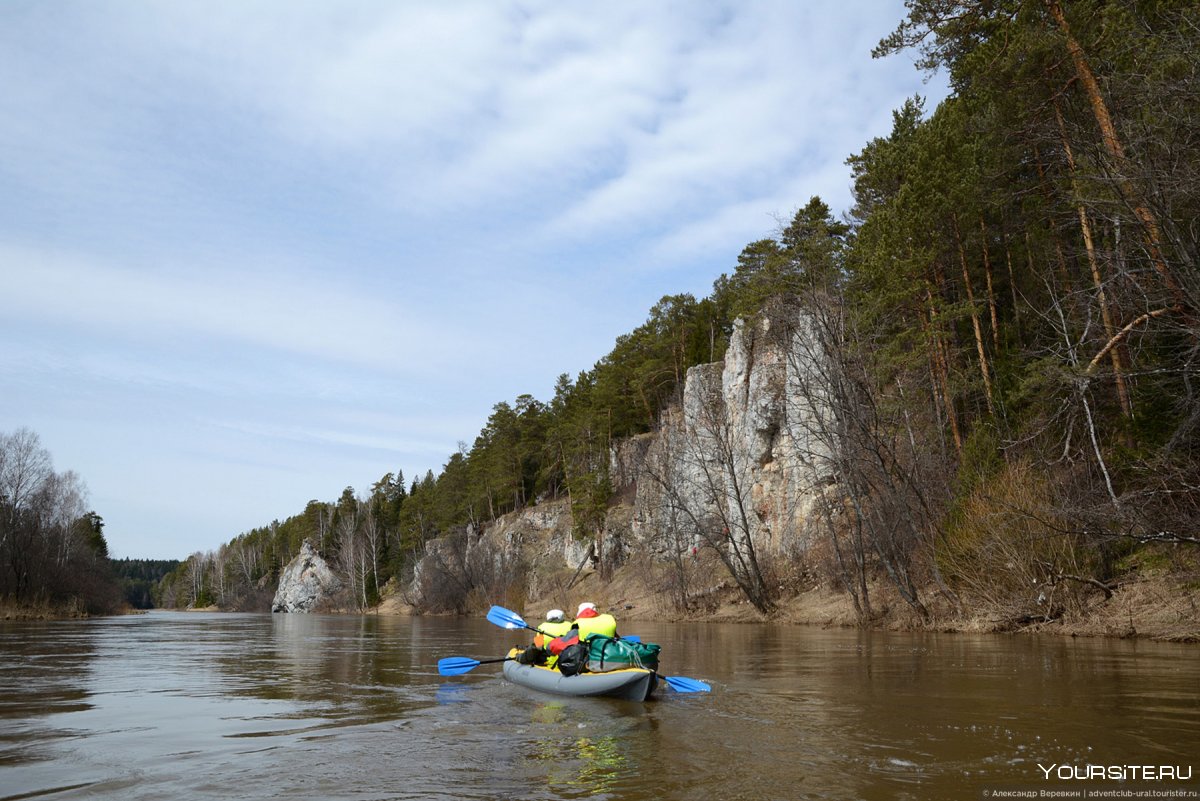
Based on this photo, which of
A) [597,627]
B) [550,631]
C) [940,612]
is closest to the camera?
[597,627]

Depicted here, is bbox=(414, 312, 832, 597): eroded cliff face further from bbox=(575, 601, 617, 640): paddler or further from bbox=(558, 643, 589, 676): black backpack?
bbox=(558, 643, 589, 676): black backpack

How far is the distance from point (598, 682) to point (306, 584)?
8640cm

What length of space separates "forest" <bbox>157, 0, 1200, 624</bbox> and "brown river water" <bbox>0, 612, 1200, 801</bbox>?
284 cm

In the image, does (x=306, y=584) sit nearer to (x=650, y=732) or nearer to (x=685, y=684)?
(x=685, y=684)

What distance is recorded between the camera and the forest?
11.8m

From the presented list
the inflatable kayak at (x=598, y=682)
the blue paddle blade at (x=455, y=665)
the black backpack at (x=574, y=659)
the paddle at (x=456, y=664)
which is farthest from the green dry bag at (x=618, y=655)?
the blue paddle blade at (x=455, y=665)

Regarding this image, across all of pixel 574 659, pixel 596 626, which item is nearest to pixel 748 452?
pixel 596 626

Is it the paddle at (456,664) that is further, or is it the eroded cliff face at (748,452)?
the eroded cliff face at (748,452)

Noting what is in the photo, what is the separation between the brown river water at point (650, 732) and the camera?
5.23 metres

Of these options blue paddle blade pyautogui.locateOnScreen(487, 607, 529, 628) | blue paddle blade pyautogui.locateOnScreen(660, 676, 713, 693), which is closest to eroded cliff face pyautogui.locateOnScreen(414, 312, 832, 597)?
blue paddle blade pyautogui.locateOnScreen(487, 607, 529, 628)

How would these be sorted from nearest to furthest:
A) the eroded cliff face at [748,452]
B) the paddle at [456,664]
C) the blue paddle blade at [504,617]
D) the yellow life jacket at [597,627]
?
1. the yellow life jacket at [597,627]
2. the paddle at [456,664]
3. the blue paddle blade at [504,617]
4. the eroded cliff face at [748,452]

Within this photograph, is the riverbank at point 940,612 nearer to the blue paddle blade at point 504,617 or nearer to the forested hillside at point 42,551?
the blue paddle blade at point 504,617

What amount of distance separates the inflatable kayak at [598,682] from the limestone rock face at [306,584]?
80.9 m

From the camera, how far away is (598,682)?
30.6 feet
